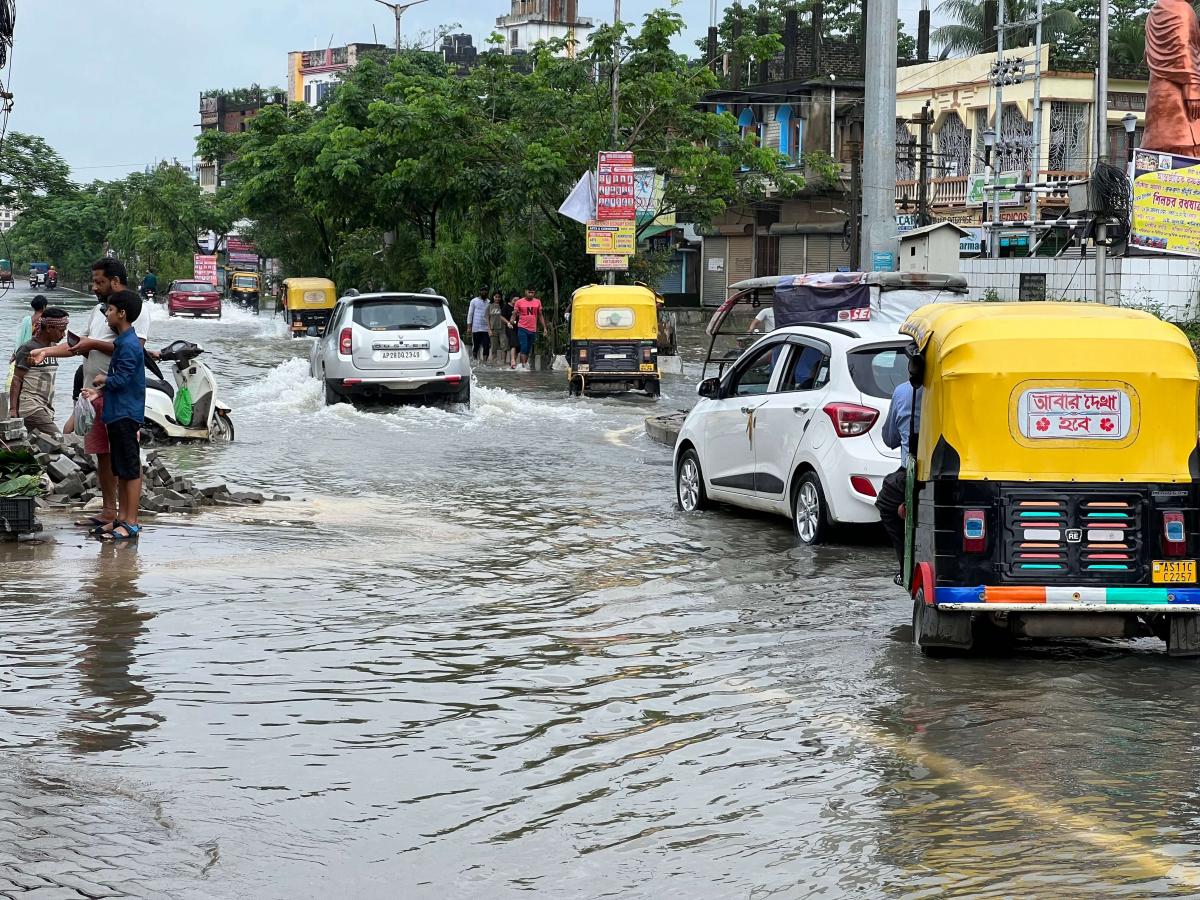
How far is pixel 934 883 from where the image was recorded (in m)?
4.86

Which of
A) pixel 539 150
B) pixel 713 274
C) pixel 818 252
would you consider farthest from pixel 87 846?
pixel 713 274

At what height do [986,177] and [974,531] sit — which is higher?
[986,177]

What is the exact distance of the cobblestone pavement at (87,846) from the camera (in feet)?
15.8

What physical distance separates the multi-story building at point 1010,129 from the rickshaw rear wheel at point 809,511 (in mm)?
41795

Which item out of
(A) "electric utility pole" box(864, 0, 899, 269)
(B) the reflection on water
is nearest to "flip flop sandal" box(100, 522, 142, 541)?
(B) the reflection on water

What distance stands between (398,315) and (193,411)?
4.39m

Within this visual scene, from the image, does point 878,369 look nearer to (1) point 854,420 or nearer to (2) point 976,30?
(1) point 854,420

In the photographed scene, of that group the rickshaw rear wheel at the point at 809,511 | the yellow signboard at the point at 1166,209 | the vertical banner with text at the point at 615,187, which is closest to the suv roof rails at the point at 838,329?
the rickshaw rear wheel at the point at 809,511

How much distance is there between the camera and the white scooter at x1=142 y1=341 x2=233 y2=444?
64.4 feet

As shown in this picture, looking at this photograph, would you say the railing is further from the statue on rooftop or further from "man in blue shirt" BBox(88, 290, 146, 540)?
"man in blue shirt" BBox(88, 290, 146, 540)

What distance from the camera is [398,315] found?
76.8 ft

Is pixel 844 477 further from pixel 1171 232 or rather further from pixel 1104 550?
pixel 1171 232

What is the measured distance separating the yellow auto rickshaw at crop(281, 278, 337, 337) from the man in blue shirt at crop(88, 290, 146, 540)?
135 feet

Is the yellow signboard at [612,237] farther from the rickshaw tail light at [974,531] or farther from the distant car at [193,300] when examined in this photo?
the distant car at [193,300]
